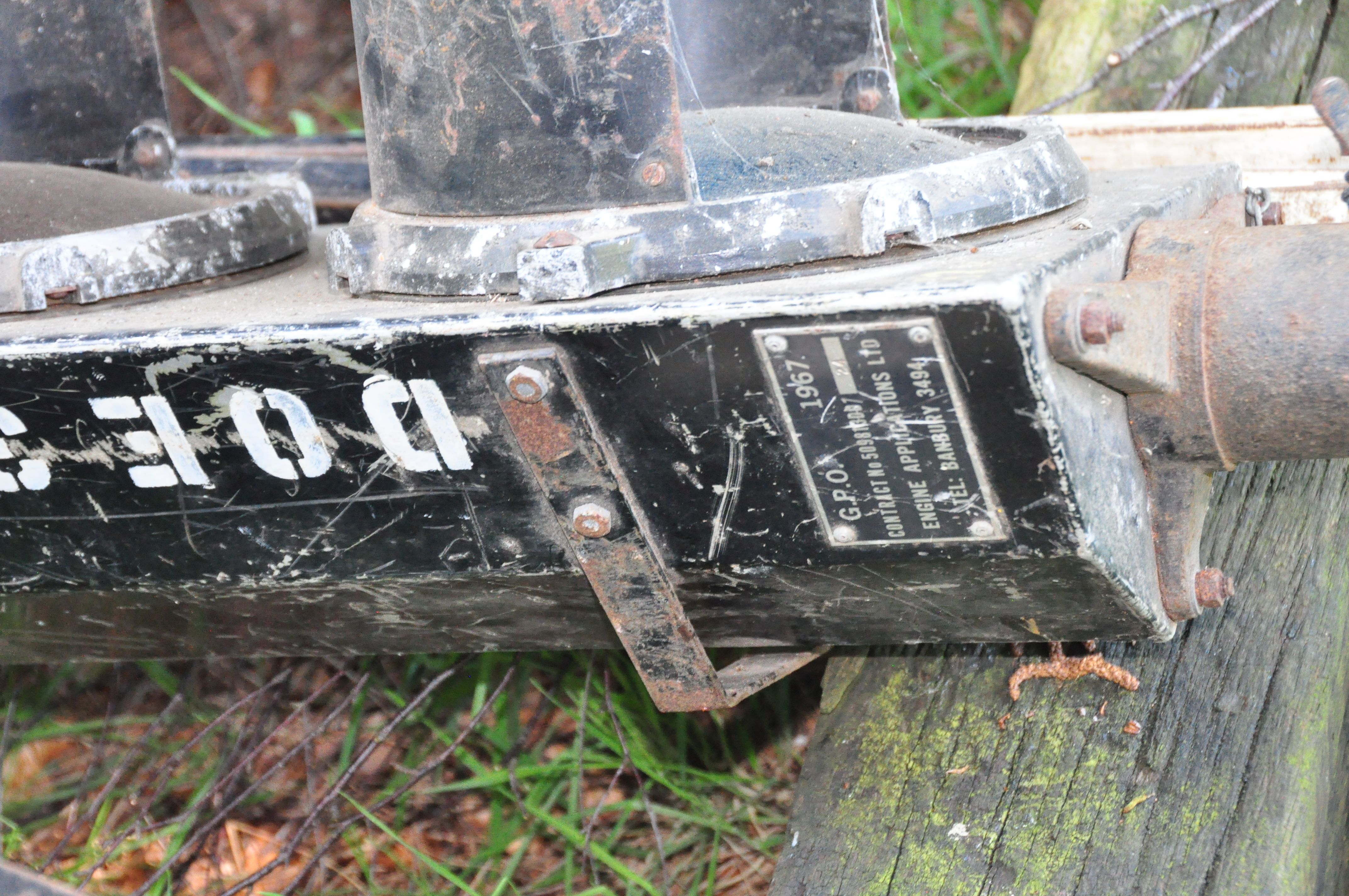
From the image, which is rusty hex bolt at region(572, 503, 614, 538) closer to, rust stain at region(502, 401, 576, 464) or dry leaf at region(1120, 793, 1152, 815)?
rust stain at region(502, 401, 576, 464)

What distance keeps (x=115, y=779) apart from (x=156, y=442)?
2.83ft

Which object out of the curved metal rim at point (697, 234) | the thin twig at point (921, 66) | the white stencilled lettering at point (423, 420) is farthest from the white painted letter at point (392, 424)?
the thin twig at point (921, 66)

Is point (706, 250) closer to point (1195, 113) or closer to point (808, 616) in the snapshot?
point (808, 616)

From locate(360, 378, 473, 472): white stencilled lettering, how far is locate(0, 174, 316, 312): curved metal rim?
39 cm

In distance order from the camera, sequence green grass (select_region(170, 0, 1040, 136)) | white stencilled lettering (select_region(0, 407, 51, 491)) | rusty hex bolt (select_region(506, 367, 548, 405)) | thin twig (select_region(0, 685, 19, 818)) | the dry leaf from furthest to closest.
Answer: green grass (select_region(170, 0, 1040, 136)) → thin twig (select_region(0, 685, 19, 818)) → the dry leaf → white stencilled lettering (select_region(0, 407, 51, 491)) → rusty hex bolt (select_region(506, 367, 548, 405))

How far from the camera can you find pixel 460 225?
3.76 feet

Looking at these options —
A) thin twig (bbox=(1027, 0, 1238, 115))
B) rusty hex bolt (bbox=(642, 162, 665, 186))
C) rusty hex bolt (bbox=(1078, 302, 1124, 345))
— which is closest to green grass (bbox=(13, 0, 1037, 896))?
thin twig (bbox=(1027, 0, 1238, 115))

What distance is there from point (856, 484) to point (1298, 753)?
2.01 feet

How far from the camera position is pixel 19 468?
121cm

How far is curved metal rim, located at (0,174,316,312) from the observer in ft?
4.08

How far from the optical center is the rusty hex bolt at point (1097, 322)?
93cm

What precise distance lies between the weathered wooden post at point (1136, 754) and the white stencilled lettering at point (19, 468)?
2.72 ft

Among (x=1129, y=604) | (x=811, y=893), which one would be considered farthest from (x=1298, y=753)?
(x=811, y=893)

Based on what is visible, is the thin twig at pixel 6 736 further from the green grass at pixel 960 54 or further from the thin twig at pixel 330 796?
the green grass at pixel 960 54
